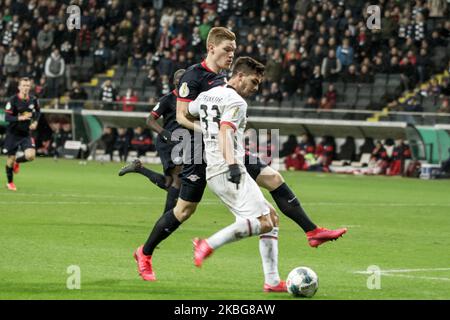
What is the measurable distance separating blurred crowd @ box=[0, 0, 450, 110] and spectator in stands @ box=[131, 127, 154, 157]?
122 cm

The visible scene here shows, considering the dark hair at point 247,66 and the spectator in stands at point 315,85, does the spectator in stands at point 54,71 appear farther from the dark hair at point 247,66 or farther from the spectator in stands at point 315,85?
the dark hair at point 247,66

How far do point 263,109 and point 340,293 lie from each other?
92.2 feet

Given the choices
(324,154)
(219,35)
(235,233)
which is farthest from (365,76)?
Result: (235,233)

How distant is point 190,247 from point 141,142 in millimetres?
26322

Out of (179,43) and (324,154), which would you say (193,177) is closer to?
(324,154)

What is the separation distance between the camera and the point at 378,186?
28812 mm

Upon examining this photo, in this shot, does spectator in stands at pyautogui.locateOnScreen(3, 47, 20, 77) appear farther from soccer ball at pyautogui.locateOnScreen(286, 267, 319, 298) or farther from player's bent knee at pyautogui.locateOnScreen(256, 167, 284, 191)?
soccer ball at pyautogui.locateOnScreen(286, 267, 319, 298)

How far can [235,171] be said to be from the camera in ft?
30.9

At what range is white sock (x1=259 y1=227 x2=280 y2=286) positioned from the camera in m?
9.89

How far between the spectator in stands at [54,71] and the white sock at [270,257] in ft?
110

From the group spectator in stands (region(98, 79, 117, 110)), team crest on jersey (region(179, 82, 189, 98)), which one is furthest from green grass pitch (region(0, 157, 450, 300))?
spectator in stands (region(98, 79, 117, 110))
